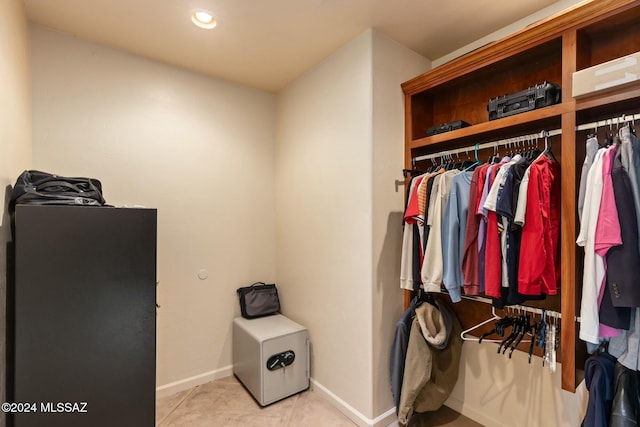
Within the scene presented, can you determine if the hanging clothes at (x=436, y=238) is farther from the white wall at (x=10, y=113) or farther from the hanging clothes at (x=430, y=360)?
the white wall at (x=10, y=113)

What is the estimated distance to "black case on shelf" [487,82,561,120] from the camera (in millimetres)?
1535

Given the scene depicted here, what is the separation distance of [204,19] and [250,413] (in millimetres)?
2679

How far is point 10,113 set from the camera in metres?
1.46

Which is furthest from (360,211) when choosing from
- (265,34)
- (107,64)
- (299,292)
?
(107,64)

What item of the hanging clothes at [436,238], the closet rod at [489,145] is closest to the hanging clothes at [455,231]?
the hanging clothes at [436,238]

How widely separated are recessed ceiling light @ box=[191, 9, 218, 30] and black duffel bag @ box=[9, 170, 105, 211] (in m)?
1.19

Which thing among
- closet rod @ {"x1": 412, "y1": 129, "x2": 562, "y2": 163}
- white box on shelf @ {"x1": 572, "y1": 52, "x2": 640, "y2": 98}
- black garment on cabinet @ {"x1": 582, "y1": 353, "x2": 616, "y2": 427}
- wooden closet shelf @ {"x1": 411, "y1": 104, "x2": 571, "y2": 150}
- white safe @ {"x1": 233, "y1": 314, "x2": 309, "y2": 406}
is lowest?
white safe @ {"x1": 233, "y1": 314, "x2": 309, "y2": 406}

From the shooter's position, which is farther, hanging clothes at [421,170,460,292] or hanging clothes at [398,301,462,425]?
hanging clothes at [398,301,462,425]

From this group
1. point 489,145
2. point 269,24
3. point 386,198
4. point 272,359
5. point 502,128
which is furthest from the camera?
point 272,359

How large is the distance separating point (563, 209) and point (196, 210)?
97.5 inches

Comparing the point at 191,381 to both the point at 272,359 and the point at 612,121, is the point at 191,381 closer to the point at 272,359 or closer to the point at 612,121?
the point at 272,359

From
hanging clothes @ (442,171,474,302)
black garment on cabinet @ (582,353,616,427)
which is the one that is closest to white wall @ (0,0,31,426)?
hanging clothes @ (442,171,474,302)

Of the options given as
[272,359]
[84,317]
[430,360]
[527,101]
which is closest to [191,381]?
[272,359]

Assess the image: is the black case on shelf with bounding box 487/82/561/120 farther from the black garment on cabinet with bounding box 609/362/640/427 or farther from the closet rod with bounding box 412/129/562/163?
the black garment on cabinet with bounding box 609/362/640/427
